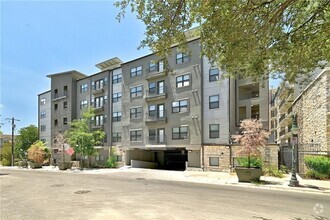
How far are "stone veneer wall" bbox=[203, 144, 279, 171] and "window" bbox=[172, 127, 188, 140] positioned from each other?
3.09 m

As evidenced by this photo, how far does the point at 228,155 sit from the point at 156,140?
10.0 m

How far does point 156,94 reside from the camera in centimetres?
3400

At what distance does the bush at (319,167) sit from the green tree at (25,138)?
53.1m

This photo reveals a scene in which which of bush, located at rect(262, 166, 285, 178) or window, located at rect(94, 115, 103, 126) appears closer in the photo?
bush, located at rect(262, 166, 285, 178)

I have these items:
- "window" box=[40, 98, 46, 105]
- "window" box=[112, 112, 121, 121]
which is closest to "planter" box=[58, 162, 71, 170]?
"window" box=[112, 112, 121, 121]

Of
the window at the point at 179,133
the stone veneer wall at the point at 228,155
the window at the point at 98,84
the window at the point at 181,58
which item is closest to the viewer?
the stone veneer wall at the point at 228,155

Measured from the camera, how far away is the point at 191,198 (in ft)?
38.7

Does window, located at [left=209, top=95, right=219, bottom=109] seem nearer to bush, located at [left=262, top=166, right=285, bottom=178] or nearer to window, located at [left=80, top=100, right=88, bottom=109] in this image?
bush, located at [left=262, top=166, right=285, bottom=178]

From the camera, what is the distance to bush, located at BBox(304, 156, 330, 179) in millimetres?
18047

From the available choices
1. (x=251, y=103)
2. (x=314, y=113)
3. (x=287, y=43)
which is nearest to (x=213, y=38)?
(x=287, y=43)

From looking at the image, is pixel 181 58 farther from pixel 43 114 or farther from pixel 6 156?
pixel 6 156

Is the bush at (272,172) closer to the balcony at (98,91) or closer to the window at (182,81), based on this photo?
the window at (182,81)

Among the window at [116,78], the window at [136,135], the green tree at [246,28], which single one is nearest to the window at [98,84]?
the window at [116,78]

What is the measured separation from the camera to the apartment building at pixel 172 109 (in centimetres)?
2841
